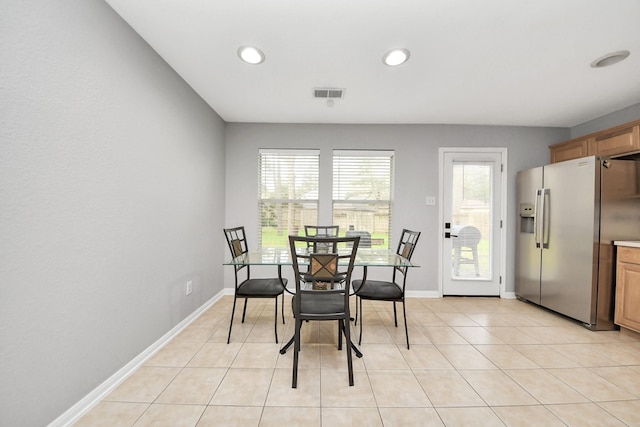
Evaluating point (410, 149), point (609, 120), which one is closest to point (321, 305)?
point (410, 149)

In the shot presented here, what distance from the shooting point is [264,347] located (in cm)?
218

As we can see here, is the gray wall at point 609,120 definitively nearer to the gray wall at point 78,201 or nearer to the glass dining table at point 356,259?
the glass dining table at point 356,259

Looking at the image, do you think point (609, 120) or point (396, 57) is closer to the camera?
point (396, 57)

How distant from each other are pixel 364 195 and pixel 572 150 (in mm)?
2705

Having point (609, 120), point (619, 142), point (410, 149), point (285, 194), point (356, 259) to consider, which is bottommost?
point (356, 259)

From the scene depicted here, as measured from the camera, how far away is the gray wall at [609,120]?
112 inches

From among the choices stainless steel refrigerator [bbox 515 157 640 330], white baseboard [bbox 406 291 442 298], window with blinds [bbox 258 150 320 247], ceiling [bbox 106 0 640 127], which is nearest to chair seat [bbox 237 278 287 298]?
window with blinds [bbox 258 150 320 247]

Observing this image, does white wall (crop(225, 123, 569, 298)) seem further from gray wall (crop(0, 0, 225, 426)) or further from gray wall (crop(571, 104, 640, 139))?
gray wall (crop(0, 0, 225, 426))

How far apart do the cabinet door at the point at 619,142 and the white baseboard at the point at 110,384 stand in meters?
4.90

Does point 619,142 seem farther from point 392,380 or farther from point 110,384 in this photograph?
point 110,384

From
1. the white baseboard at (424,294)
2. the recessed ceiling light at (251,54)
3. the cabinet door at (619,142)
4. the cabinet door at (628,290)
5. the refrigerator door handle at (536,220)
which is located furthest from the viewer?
the white baseboard at (424,294)

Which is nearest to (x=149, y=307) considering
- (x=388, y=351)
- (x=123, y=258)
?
(x=123, y=258)

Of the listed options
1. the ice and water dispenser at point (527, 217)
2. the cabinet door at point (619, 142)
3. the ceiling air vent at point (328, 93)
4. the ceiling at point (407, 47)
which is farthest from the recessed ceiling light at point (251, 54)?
the cabinet door at point (619, 142)

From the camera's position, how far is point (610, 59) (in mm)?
2049
